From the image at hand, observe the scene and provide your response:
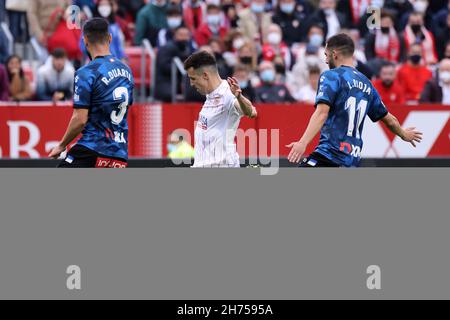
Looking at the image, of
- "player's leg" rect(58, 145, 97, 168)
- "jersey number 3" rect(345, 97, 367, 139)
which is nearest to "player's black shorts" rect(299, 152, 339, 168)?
"jersey number 3" rect(345, 97, 367, 139)

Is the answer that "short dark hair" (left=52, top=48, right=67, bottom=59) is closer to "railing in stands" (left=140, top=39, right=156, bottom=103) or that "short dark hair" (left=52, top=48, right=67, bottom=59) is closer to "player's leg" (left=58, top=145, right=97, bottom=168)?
"railing in stands" (left=140, top=39, right=156, bottom=103)

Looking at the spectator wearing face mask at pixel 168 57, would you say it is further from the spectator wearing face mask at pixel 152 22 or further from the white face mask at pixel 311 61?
the white face mask at pixel 311 61

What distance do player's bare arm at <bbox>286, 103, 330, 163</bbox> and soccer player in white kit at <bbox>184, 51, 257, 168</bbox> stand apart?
2.27ft

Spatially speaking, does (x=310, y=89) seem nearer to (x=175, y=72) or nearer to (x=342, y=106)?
(x=175, y=72)

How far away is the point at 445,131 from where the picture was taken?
16.4 meters

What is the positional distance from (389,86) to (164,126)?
320 centimetres

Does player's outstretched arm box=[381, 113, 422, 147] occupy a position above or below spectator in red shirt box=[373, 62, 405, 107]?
below

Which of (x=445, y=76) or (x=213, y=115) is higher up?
(x=445, y=76)

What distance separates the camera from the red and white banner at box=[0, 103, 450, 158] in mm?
15938

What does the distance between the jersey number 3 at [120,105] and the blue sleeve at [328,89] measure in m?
1.42

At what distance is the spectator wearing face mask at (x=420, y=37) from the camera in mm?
17875

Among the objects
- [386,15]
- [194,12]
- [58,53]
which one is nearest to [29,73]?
[58,53]

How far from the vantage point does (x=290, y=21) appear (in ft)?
59.7
